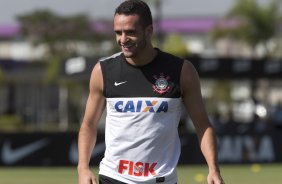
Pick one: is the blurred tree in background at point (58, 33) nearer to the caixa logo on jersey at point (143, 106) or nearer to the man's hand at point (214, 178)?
the caixa logo on jersey at point (143, 106)

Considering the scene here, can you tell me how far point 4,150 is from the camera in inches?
996

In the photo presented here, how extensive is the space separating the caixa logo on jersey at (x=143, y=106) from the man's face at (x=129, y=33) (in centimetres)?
33

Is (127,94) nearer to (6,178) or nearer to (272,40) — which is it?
(6,178)

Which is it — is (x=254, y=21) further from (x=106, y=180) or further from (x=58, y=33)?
(x=106, y=180)

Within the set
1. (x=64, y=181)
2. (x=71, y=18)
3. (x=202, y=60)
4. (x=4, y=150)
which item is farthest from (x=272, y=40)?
(x=64, y=181)

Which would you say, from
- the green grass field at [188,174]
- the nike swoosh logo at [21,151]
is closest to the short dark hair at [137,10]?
the green grass field at [188,174]

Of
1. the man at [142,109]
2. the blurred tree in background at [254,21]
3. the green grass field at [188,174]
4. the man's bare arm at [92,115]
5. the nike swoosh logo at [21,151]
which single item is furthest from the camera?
the blurred tree in background at [254,21]

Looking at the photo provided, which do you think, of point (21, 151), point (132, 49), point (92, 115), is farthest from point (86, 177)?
point (21, 151)

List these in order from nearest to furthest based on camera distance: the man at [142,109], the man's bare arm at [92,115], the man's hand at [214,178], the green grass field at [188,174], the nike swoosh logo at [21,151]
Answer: the man's hand at [214,178], the man at [142,109], the man's bare arm at [92,115], the green grass field at [188,174], the nike swoosh logo at [21,151]

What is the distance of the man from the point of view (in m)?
6.82

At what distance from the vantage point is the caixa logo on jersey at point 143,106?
6836 millimetres

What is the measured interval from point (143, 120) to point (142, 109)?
77mm

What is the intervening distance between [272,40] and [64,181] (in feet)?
168

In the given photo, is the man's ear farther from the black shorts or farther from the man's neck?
the black shorts
